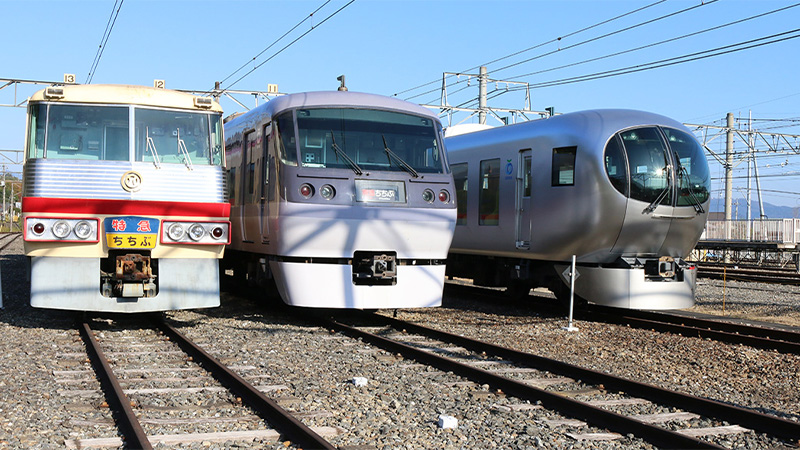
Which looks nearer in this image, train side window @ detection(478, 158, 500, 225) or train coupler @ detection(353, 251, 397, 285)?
train coupler @ detection(353, 251, 397, 285)

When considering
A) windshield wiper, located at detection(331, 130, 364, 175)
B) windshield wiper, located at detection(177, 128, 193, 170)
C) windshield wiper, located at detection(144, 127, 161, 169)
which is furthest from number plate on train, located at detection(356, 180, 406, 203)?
windshield wiper, located at detection(144, 127, 161, 169)

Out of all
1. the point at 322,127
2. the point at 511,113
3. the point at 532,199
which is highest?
the point at 511,113

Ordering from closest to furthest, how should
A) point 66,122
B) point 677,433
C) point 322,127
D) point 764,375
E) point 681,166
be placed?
point 677,433 → point 764,375 → point 66,122 → point 322,127 → point 681,166

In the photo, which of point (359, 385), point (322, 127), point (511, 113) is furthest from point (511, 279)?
point (511, 113)

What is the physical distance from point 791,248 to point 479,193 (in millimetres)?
18044

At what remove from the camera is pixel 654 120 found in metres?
12.4

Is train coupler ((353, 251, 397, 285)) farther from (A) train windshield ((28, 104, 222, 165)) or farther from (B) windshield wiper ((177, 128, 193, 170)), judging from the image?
(B) windshield wiper ((177, 128, 193, 170))

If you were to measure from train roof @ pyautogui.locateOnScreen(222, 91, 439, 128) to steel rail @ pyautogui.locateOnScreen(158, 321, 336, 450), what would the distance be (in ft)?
11.8

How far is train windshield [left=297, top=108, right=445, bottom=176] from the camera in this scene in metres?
10.6

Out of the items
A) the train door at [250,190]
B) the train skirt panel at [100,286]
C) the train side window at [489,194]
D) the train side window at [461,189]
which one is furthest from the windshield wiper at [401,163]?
the train side window at [461,189]

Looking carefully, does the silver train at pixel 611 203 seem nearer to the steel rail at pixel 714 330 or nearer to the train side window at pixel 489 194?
the steel rail at pixel 714 330

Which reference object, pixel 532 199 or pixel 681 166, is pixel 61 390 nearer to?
pixel 532 199

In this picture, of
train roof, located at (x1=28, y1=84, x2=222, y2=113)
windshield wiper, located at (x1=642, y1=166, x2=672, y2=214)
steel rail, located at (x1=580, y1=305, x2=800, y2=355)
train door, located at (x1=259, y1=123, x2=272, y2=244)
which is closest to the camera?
train roof, located at (x1=28, y1=84, x2=222, y2=113)

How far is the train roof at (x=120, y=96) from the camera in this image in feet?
32.3
